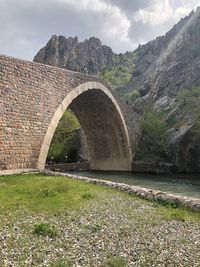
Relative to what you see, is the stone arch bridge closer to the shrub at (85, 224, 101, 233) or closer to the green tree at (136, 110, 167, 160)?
the green tree at (136, 110, 167, 160)

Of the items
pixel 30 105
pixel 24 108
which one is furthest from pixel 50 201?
pixel 30 105

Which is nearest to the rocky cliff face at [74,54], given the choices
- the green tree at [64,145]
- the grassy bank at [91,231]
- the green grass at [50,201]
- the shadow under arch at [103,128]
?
the green tree at [64,145]

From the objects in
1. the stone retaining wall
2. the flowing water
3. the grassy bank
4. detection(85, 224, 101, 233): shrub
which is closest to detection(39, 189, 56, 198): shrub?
the grassy bank

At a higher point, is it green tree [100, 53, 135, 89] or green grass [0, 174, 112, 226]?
green tree [100, 53, 135, 89]

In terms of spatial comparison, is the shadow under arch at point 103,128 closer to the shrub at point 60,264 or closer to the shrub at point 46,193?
the shrub at point 46,193

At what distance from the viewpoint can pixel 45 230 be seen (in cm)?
768

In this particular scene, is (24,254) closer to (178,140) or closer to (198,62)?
(178,140)

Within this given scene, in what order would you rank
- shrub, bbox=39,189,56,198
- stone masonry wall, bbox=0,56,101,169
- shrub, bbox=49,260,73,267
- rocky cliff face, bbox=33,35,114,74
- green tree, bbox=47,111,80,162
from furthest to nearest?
rocky cliff face, bbox=33,35,114,74 < green tree, bbox=47,111,80,162 < stone masonry wall, bbox=0,56,101,169 < shrub, bbox=39,189,56,198 < shrub, bbox=49,260,73,267

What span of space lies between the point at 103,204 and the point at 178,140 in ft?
98.5

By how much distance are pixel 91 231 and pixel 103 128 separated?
123 ft

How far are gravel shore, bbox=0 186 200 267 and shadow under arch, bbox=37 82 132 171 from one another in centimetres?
2679

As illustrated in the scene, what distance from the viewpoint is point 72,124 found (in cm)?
6203

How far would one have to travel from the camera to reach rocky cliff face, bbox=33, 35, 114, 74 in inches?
4348

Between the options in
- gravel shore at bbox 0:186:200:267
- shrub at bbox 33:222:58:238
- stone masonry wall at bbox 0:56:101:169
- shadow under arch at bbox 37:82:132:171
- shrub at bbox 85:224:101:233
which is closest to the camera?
gravel shore at bbox 0:186:200:267
